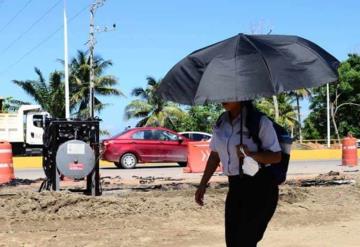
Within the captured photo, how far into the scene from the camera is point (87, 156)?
393 inches

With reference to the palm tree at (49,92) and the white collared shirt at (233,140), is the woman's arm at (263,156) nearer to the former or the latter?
the white collared shirt at (233,140)

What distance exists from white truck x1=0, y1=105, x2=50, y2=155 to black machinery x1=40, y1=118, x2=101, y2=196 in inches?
899

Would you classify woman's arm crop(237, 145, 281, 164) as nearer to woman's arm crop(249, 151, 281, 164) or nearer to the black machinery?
woman's arm crop(249, 151, 281, 164)

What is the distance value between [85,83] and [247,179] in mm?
43498

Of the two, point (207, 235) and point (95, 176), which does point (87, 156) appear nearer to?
point (95, 176)

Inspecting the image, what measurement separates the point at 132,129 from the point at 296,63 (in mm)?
18531

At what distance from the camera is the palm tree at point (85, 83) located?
46.7 m

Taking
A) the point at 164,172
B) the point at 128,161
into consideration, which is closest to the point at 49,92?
the point at 128,161

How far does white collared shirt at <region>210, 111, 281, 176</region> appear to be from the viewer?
4398 millimetres

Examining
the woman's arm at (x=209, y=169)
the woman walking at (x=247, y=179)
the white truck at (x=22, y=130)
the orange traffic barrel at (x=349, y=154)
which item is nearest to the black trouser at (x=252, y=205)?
the woman walking at (x=247, y=179)

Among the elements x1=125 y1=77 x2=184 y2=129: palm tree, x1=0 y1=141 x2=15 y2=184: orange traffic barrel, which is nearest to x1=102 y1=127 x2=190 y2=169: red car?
x1=0 y1=141 x2=15 y2=184: orange traffic barrel

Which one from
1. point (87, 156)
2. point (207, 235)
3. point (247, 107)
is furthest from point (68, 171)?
point (247, 107)

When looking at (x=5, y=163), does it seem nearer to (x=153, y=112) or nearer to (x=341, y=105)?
(x=153, y=112)

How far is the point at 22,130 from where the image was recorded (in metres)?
32.8
